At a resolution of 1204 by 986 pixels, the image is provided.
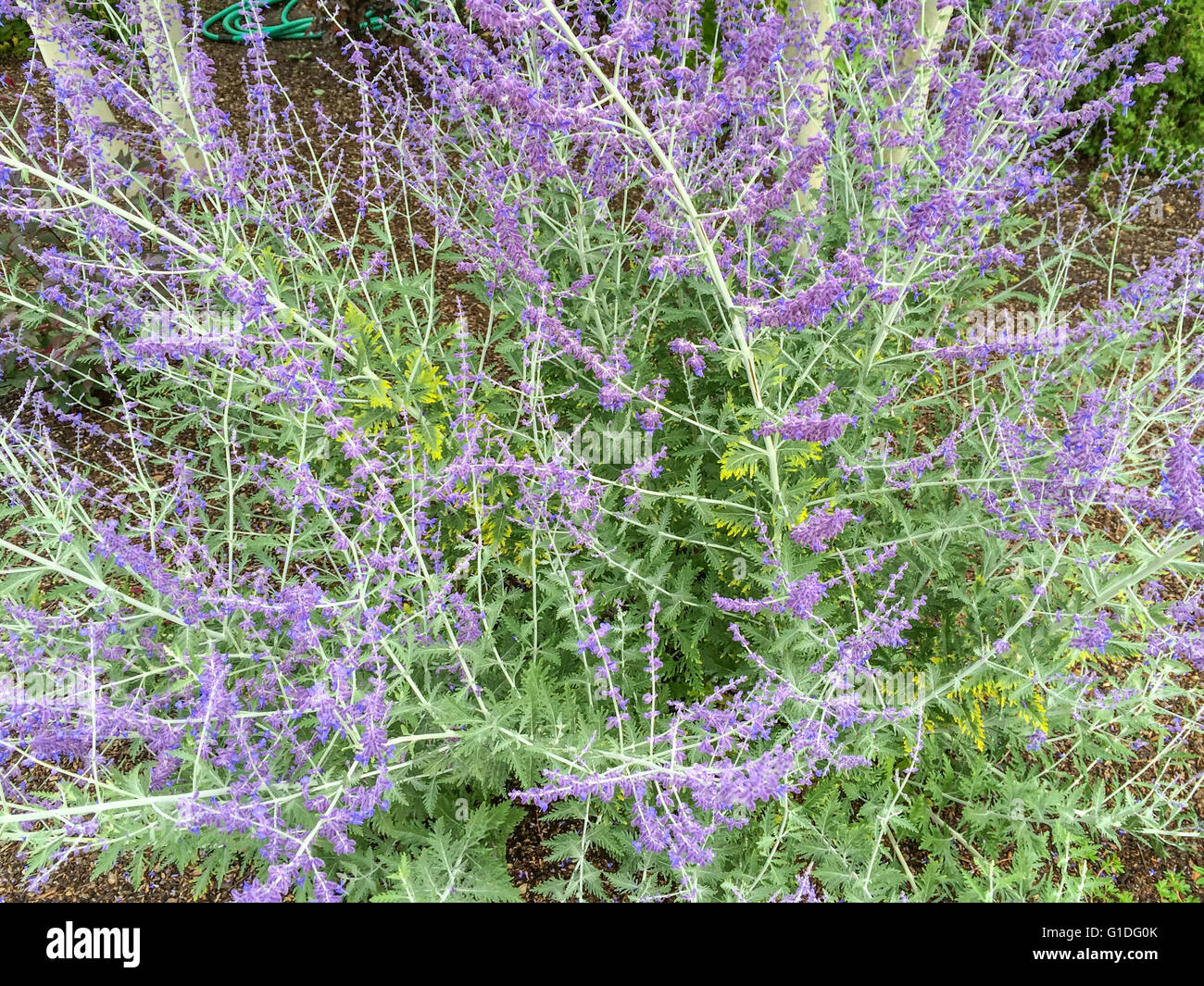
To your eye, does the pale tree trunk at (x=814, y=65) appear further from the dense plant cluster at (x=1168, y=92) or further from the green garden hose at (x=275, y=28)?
the green garden hose at (x=275, y=28)

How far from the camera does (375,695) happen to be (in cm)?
290

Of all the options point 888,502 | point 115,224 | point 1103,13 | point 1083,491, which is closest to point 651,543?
point 888,502

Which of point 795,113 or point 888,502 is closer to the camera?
point 795,113

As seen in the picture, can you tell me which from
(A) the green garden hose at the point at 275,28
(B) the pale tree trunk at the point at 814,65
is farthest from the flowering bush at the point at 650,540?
(A) the green garden hose at the point at 275,28

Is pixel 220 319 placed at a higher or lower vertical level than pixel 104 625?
higher

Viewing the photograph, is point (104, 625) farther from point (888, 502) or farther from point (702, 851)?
point (888, 502)

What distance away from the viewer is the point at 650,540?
4.34 metres

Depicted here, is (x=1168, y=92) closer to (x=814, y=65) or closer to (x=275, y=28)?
(x=814, y=65)

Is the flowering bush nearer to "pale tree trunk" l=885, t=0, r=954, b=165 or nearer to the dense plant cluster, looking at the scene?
"pale tree trunk" l=885, t=0, r=954, b=165

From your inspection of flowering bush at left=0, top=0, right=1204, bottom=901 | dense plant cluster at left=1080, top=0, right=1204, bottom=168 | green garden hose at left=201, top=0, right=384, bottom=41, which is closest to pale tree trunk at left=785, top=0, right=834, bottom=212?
flowering bush at left=0, top=0, right=1204, bottom=901

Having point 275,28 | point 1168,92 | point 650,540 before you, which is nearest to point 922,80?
point 650,540

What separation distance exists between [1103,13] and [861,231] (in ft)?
4.89

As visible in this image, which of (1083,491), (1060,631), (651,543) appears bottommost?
(1060,631)

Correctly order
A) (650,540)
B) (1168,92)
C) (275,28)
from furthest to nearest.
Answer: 1. (275,28)
2. (1168,92)
3. (650,540)
